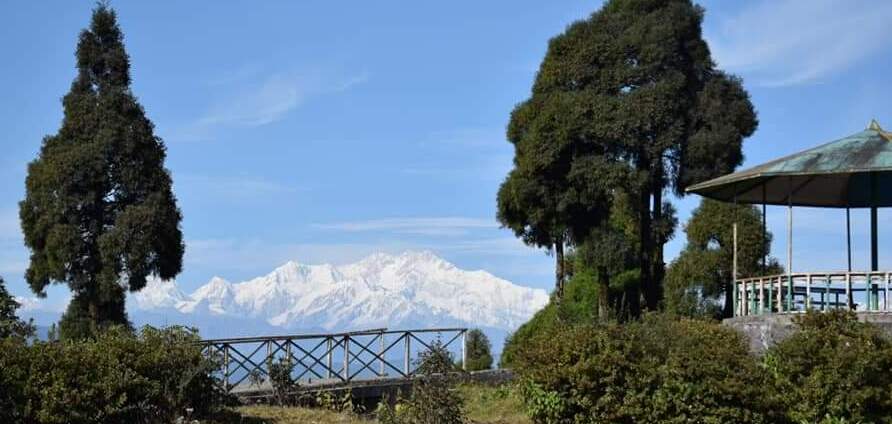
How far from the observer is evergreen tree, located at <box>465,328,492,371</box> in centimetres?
2886

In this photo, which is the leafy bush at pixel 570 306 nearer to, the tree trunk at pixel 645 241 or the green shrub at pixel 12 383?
the tree trunk at pixel 645 241

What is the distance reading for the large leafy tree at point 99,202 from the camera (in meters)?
25.5

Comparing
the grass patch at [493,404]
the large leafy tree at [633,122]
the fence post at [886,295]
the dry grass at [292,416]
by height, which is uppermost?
the large leafy tree at [633,122]

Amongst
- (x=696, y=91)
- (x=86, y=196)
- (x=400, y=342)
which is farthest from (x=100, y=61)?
(x=696, y=91)

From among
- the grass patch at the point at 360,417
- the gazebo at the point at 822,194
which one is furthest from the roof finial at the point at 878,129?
the grass patch at the point at 360,417

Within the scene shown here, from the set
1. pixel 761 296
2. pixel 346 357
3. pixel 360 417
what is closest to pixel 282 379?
pixel 360 417

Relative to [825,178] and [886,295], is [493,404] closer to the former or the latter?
[886,295]

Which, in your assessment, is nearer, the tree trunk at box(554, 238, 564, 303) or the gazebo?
the gazebo

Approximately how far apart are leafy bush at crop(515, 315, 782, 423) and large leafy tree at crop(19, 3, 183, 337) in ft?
42.8

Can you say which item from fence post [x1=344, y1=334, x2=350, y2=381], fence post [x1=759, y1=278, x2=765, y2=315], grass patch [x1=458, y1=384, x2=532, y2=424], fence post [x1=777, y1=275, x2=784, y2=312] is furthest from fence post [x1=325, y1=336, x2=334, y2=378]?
fence post [x1=777, y1=275, x2=784, y2=312]

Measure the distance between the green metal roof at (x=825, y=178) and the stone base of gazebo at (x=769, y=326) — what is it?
2.22m

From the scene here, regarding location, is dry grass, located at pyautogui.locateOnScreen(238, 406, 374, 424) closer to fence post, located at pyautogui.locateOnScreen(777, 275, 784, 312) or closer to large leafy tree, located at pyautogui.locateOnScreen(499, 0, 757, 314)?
fence post, located at pyautogui.locateOnScreen(777, 275, 784, 312)

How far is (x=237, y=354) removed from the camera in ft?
65.6

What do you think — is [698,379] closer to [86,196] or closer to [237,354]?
[237,354]
